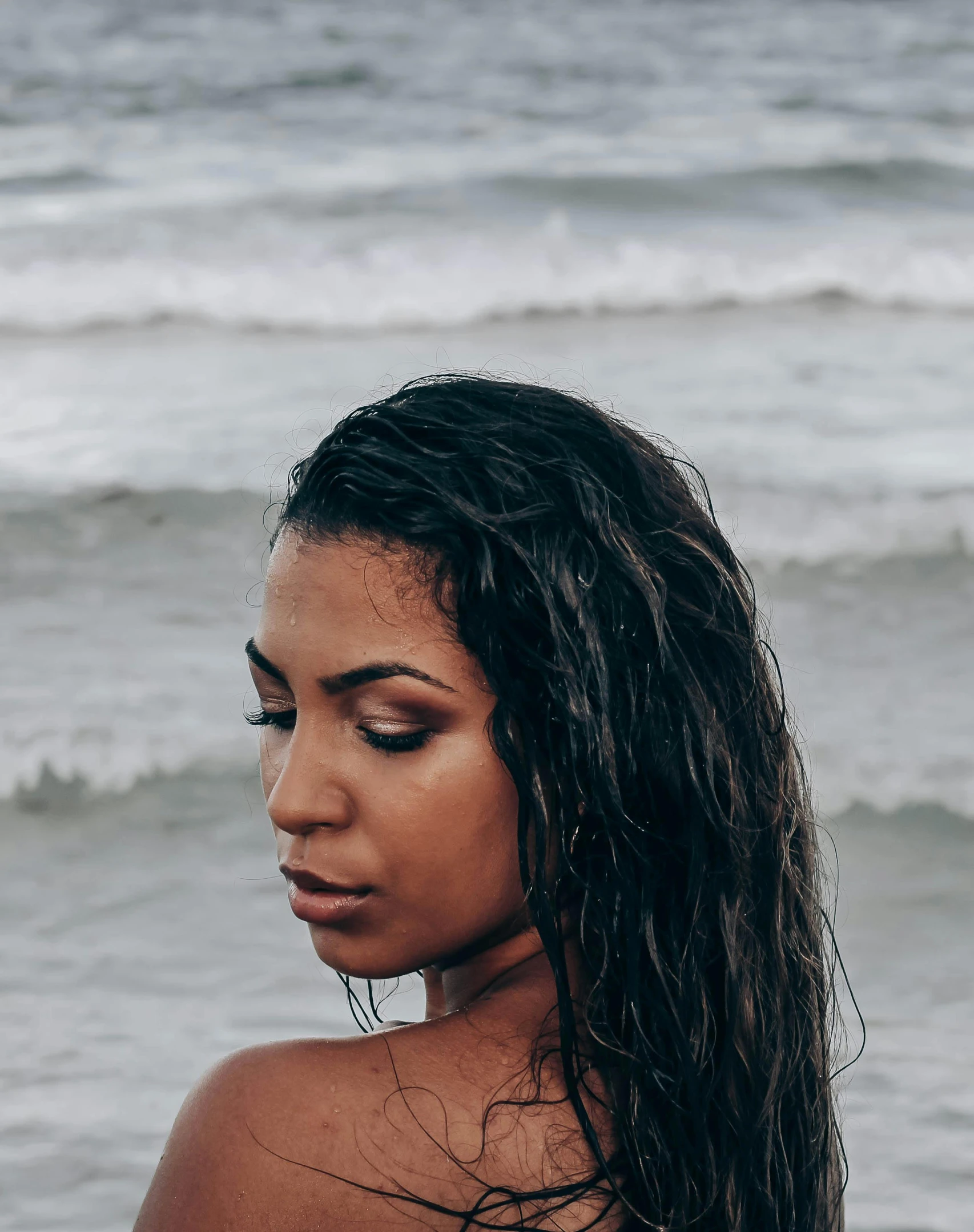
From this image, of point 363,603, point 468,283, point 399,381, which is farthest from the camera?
point 468,283

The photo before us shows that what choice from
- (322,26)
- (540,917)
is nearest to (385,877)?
(540,917)

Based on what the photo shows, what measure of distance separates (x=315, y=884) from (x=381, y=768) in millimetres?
136

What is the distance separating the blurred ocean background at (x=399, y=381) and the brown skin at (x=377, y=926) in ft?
6.04

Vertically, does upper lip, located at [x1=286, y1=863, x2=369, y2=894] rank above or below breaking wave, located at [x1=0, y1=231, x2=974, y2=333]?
above

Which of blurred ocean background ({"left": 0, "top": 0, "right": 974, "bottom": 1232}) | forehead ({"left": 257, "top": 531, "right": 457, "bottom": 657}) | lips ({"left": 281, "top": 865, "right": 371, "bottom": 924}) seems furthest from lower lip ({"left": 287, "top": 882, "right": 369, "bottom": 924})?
blurred ocean background ({"left": 0, "top": 0, "right": 974, "bottom": 1232})

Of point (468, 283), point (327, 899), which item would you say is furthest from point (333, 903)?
point (468, 283)

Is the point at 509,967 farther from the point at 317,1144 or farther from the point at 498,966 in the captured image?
the point at 317,1144

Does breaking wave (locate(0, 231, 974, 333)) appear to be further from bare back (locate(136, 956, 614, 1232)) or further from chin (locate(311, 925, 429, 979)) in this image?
bare back (locate(136, 956, 614, 1232))

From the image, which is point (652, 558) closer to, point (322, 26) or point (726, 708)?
point (726, 708)

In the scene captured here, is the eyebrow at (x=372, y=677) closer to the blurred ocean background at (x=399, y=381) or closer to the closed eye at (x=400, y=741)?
the closed eye at (x=400, y=741)

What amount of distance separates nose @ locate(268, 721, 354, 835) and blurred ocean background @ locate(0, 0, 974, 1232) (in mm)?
1911

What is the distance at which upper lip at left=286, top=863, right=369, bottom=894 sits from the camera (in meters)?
1.56

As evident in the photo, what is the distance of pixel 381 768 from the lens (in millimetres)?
1554

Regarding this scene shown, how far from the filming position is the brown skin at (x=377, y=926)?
4.78 feet
